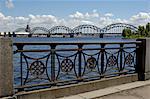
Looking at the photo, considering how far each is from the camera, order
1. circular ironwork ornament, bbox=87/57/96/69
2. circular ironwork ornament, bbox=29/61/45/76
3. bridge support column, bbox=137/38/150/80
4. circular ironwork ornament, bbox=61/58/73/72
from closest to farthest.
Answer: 1. circular ironwork ornament, bbox=29/61/45/76
2. circular ironwork ornament, bbox=61/58/73/72
3. circular ironwork ornament, bbox=87/57/96/69
4. bridge support column, bbox=137/38/150/80

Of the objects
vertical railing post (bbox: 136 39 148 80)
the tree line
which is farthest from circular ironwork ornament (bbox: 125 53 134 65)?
the tree line

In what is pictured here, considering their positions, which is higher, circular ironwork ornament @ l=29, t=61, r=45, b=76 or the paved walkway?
circular ironwork ornament @ l=29, t=61, r=45, b=76

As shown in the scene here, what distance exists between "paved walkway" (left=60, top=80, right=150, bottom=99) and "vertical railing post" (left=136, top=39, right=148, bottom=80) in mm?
666

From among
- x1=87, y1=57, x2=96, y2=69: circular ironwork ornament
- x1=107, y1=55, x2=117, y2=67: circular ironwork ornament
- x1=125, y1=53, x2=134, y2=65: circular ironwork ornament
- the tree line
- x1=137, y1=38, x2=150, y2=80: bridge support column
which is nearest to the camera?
x1=87, y1=57, x2=96, y2=69: circular ironwork ornament

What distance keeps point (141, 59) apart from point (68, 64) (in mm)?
2691

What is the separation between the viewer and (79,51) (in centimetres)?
660

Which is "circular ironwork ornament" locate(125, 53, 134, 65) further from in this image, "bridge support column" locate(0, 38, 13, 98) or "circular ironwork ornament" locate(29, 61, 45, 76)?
"bridge support column" locate(0, 38, 13, 98)

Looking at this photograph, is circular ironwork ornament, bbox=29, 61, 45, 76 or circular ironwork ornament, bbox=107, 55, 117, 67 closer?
circular ironwork ornament, bbox=29, 61, 45, 76

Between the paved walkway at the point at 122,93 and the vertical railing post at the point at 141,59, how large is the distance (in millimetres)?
666

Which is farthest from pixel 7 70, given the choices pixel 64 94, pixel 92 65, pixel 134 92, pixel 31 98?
pixel 134 92

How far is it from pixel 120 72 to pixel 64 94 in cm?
228

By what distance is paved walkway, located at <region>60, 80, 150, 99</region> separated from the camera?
20.8ft

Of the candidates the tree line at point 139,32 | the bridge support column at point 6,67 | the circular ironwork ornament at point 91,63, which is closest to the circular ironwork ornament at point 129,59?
the circular ironwork ornament at point 91,63

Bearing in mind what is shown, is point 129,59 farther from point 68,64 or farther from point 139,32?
point 139,32
